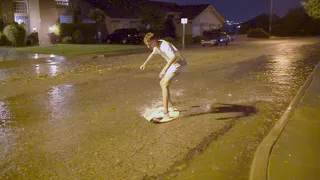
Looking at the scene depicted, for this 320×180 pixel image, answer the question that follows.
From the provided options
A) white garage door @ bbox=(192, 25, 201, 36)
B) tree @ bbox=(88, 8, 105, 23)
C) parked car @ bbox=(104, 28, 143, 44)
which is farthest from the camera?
white garage door @ bbox=(192, 25, 201, 36)

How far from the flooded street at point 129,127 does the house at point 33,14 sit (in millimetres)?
20694

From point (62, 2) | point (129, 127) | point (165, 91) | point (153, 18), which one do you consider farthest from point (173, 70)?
point (62, 2)

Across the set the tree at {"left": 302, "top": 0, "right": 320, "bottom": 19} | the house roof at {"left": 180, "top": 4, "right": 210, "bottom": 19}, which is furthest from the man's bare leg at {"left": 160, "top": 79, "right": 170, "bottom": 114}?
the house roof at {"left": 180, "top": 4, "right": 210, "bottom": 19}

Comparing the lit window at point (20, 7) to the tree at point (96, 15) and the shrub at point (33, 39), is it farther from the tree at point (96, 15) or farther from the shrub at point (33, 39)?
the tree at point (96, 15)

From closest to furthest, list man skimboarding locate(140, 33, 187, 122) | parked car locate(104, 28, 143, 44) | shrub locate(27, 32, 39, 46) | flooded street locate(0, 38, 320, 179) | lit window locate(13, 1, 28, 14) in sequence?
1. flooded street locate(0, 38, 320, 179)
2. man skimboarding locate(140, 33, 187, 122)
3. shrub locate(27, 32, 39, 46)
4. lit window locate(13, 1, 28, 14)
5. parked car locate(104, 28, 143, 44)

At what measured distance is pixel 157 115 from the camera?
23.2 ft

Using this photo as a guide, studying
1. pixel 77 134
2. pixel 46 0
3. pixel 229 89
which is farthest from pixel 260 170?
pixel 46 0

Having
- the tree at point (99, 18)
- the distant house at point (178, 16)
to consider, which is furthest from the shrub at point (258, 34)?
the tree at point (99, 18)

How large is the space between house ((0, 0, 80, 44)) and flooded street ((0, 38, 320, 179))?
20694mm

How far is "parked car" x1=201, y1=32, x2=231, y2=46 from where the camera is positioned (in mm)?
33769

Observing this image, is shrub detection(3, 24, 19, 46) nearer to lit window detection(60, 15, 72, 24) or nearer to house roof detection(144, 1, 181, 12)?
lit window detection(60, 15, 72, 24)

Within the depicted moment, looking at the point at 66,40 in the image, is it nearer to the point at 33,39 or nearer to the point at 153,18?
the point at 33,39

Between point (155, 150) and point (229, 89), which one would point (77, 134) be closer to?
point (155, 150)

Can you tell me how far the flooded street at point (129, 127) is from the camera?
4.62 meters
